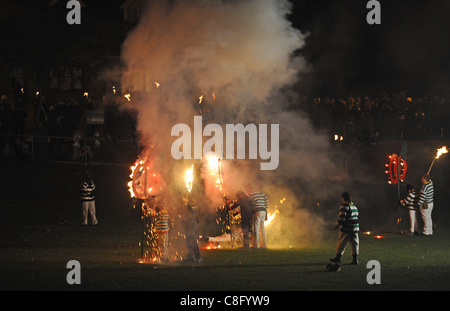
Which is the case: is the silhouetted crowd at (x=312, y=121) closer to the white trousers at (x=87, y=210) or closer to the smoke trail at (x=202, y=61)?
the white trousers at (x=87, y=210)

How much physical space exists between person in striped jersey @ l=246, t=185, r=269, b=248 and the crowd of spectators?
35.1ft

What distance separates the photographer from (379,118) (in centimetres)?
3153

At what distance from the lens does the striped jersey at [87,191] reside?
21.6 m

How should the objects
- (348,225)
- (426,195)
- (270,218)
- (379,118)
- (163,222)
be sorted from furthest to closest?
(379,118)
(426,195)
(270,218)
(163,222)
(348,225)

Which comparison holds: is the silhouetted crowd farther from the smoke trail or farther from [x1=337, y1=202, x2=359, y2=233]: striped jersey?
[x1=337, y1=202, x2=359, y2=233]: striped jersey

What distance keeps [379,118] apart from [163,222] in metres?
18.1

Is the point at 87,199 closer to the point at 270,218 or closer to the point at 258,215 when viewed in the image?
the point at 270,218

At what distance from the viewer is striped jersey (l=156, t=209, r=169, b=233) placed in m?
15.5

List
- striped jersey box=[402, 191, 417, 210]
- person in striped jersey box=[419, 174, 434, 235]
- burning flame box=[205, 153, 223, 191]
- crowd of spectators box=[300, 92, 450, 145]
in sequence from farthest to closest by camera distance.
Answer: crowd of spectators box=[300, 92, 450, 145]
striped jersey box=[402, 191, 417, 210]
person in striped jersey box=[419, 174, 434, 235]
burning flame box=[205, 153, 223, 191]

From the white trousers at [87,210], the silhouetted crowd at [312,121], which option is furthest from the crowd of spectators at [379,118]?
the white trousers at [87,210]

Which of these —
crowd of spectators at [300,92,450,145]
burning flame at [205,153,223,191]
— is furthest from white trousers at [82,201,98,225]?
crowd of spectators at [300,92,450,145]

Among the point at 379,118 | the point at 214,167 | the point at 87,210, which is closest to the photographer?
the point at 214,167

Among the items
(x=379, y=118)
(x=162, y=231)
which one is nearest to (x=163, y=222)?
(x=162, y=231)

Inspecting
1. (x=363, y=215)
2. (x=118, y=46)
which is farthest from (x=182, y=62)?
(x=118, y=46)
